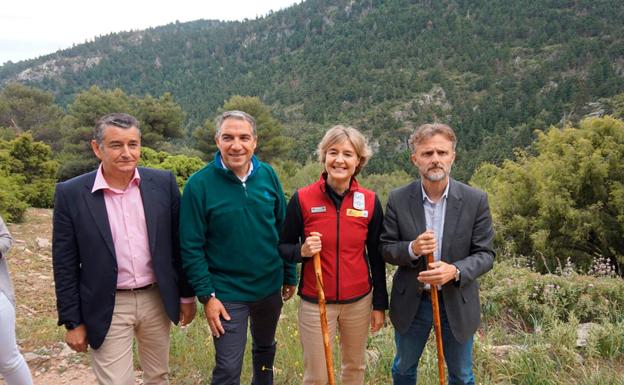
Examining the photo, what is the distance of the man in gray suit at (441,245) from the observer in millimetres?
2377

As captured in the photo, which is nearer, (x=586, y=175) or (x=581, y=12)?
(x=586, y=175)

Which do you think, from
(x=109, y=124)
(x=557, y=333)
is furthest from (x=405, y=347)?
(x=109, y=124)

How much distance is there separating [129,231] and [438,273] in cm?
160

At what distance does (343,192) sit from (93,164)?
2307 cm

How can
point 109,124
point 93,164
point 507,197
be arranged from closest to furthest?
point 109,124 < point 507,197 < point 93,164

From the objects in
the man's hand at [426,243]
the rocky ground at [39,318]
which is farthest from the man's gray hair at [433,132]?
the rocky ground at [39,318]

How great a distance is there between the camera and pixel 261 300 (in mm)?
2664

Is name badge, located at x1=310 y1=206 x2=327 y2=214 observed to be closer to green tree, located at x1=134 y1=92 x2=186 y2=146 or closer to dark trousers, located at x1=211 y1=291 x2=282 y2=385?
dark trousers, located at x1=211 y1=291 x2=282 y2=385

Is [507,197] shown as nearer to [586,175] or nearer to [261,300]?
[586,175]

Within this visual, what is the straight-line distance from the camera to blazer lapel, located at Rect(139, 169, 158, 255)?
241cm

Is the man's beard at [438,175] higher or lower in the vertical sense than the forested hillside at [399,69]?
lower

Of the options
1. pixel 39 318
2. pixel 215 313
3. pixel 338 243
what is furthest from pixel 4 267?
pixel 39 318

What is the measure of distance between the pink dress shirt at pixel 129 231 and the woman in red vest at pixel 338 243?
2.50ft

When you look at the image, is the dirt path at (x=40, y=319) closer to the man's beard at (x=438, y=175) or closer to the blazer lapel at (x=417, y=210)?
the blazer lapel at (x=417, y=210)
